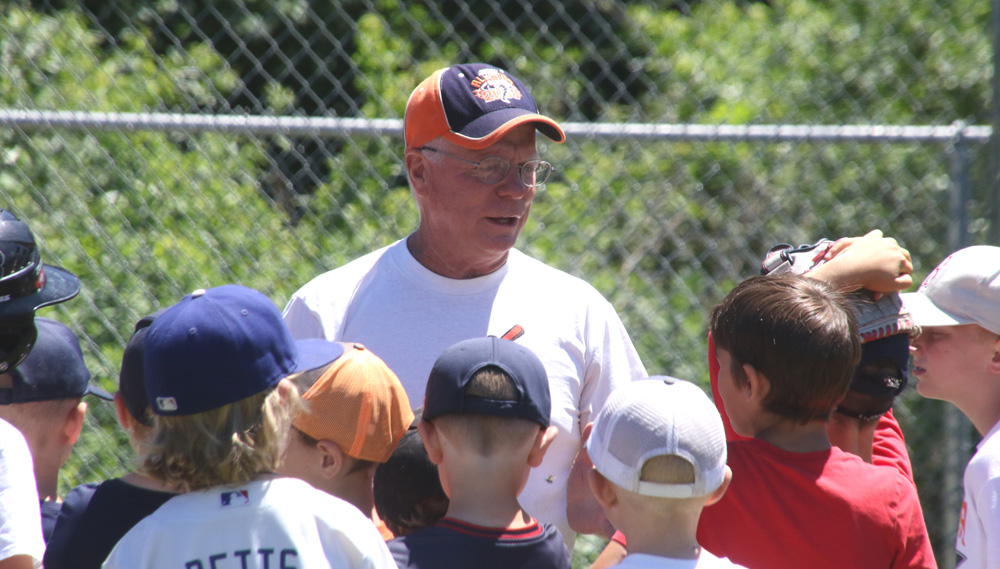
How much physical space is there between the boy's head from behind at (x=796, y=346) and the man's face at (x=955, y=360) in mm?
418

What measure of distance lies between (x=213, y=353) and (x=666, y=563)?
0.84 m

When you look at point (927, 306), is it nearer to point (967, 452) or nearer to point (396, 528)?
point (396, 528)

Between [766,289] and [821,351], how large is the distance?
173 mm

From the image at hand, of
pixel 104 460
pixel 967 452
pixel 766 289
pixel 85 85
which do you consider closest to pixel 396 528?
pixel 766 289

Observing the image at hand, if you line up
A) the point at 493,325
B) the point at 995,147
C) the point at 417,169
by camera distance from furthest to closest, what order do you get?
1. the point at 995,147
2. the point at 417,169
3. the point at 493,325

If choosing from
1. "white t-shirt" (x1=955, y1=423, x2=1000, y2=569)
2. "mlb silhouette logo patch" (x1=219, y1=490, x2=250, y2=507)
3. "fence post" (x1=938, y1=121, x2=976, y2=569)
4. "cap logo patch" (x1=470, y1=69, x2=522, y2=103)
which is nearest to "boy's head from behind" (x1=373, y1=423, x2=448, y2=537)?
"mlb silhouette logo patch" (x1=219, y1=490, x2=250, y2=507)

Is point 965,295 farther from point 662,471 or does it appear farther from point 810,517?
point 662,471

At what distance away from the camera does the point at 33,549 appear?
1747 mm

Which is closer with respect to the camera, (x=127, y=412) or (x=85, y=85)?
(x=127, y=412)

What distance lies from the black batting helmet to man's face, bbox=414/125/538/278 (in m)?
0.95

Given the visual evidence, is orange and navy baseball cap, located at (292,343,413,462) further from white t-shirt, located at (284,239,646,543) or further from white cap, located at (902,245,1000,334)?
white cap, located at (902,245,1000,334)

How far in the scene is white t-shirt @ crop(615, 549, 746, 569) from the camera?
160cm

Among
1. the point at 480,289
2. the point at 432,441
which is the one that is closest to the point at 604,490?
the point at 432,441

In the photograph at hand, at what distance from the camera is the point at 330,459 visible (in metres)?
1.92
